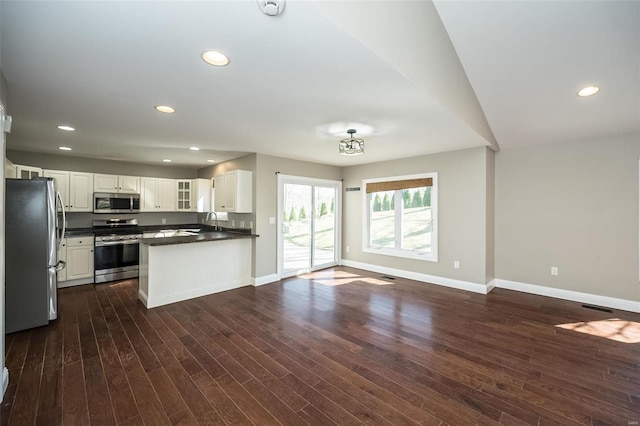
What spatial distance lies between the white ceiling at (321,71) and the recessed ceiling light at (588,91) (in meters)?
0.10

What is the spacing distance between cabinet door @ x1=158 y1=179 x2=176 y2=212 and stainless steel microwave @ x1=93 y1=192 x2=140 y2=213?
0.45 metres

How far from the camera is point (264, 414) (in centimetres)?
185

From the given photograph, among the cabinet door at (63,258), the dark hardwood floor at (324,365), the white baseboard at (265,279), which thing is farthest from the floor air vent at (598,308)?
the cabinet door at (63,258)

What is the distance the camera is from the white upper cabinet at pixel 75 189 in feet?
16.3

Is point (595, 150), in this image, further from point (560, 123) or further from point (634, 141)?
point (560, 123)

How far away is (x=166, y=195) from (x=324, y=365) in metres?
5.48

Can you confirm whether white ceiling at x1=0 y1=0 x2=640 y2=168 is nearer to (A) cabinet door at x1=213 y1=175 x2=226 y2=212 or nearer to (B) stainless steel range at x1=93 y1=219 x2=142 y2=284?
(A) cabinet door at x1=213 y1=175 x2=226 y2=212

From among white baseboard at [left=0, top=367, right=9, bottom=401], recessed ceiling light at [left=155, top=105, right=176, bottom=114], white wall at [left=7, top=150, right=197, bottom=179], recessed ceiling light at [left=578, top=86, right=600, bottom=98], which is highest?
recessed ceiling light at [left=578, top=86, right=600, bottom=98]

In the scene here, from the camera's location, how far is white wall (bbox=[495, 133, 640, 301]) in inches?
147

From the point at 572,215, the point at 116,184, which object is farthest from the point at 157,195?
the point at 572,215

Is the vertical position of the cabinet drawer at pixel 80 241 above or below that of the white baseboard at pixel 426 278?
above

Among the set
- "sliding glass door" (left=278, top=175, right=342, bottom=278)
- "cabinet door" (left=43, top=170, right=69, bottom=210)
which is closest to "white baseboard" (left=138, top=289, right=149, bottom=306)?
"sliding glass door" (left=278, top=175, right=342, bottom=278)

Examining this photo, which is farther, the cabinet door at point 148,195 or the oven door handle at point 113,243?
the cabinet door at point 148,195

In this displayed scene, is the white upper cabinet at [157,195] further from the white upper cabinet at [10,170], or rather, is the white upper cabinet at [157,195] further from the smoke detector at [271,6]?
the smoke detector at [271,6]
